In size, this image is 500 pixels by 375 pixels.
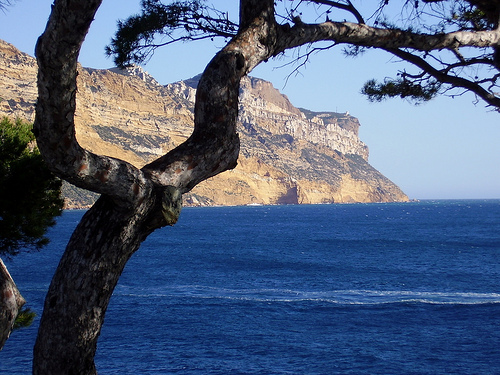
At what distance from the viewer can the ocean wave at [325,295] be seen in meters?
20.7

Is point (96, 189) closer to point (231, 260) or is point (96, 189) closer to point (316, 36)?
point (316, 36)

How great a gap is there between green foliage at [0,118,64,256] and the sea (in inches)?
151

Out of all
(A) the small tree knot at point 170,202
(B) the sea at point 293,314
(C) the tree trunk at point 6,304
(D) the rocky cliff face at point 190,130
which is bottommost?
(B) the sea at point 293,314

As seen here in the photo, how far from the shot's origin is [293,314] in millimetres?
18609

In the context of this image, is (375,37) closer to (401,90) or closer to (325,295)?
(401,90)

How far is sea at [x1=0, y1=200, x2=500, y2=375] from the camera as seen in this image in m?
13.3

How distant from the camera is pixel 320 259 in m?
34.9

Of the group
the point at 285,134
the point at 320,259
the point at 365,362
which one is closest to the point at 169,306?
the point at 365,362

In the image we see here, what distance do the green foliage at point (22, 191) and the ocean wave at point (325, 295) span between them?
48.6ft

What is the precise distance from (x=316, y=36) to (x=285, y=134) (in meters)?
179

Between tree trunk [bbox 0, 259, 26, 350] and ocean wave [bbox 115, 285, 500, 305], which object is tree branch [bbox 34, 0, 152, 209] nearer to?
tree trunk [bbox 0, 259, 26, 350]

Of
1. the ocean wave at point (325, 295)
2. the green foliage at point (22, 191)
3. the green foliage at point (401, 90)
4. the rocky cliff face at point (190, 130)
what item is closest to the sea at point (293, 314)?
the ocean wave at point (325, 295)

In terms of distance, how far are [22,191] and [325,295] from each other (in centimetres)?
1720

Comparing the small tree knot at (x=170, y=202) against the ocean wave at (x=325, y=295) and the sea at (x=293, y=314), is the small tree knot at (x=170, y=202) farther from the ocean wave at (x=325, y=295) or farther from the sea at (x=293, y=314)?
the ocean wave at (x=325, y=295)
